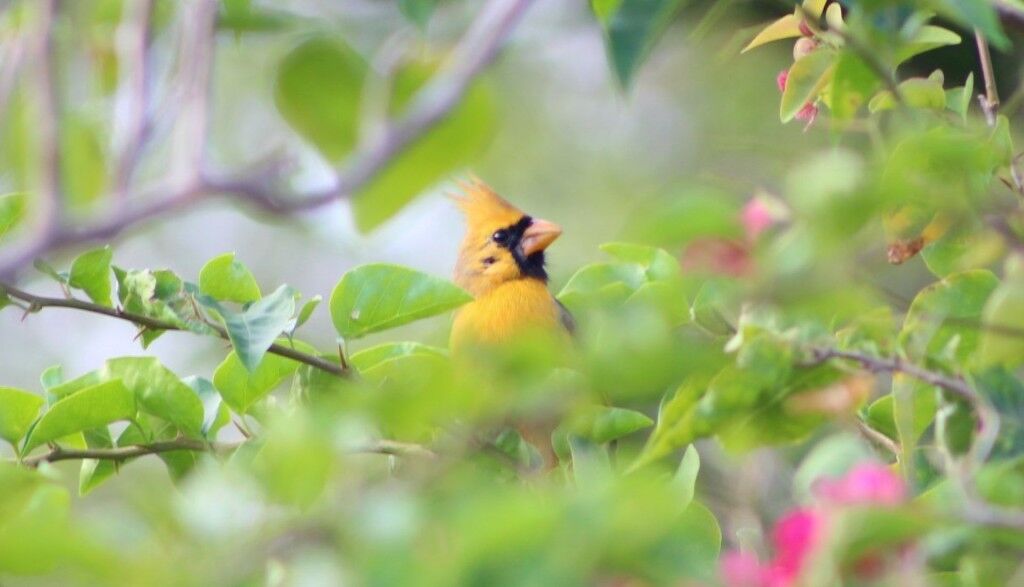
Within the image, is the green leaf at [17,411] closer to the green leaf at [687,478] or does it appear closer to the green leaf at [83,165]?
the green leaf at [83,165]

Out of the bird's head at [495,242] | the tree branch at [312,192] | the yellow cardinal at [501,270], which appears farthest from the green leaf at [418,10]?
the bird's head at [495,242]

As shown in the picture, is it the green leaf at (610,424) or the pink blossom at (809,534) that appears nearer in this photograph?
the pink blossom at (809,534)

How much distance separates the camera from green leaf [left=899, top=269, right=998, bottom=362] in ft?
4.41

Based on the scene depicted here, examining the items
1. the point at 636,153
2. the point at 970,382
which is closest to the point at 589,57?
the point at 636,153

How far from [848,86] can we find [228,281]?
825 mm

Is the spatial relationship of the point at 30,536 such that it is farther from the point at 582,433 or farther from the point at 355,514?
the point at 582,433

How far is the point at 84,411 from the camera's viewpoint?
174cm

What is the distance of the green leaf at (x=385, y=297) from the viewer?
177 centimetres

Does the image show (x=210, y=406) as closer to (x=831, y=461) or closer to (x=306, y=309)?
(x=306, y=309)

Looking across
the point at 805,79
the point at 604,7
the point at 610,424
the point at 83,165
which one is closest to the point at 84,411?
the point at 83,165

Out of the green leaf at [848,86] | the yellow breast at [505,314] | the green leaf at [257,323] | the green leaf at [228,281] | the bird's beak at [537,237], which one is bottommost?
the bird's beak at [537,237]

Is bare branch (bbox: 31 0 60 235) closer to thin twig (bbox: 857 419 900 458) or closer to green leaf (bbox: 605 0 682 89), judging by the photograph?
green leaf (bbox: 605 0 682 89)

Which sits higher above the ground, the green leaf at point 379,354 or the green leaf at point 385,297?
the green leaf at point 385,297

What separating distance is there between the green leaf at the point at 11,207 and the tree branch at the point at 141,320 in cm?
9
